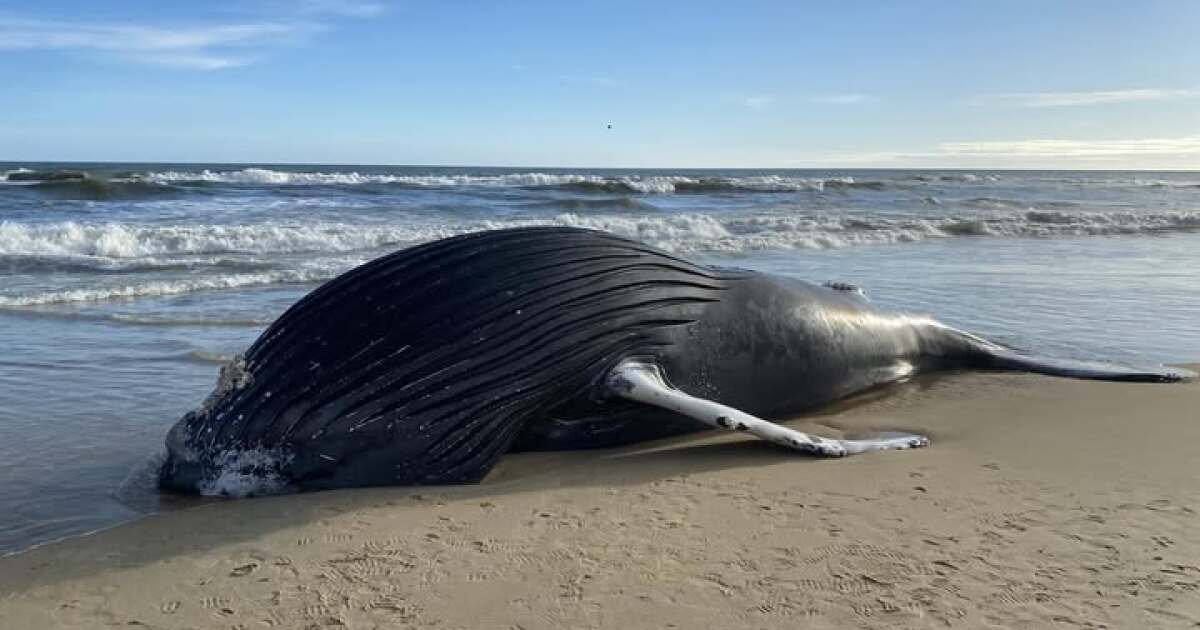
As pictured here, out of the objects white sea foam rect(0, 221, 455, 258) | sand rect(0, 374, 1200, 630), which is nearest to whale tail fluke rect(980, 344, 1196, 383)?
sand rect(0, 374, 1200, 630)

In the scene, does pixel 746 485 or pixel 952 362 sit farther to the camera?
pixel 952 362

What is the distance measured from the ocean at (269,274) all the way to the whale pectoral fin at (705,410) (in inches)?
80.4

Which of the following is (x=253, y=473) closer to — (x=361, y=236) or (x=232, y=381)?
(x=232, y=381)

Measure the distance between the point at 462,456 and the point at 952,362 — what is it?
3935 mm

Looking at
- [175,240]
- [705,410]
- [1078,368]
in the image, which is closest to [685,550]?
[705,410]

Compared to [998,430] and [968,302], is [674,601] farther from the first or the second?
[968,302]

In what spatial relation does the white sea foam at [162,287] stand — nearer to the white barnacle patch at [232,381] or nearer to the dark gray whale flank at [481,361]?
the white barnacle patch at [232,381]

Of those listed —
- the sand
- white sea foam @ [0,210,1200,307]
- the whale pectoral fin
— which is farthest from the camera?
white sea foam @ [0,210,1200,307]

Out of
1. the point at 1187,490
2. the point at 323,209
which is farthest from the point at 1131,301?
the point at 323,209

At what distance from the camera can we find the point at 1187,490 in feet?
14.5

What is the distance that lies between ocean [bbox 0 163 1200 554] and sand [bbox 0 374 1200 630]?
818mm

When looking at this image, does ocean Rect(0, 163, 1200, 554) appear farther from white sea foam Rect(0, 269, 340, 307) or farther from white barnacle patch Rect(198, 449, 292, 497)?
white barnacle patch Rect(198, 449, 292, 497)

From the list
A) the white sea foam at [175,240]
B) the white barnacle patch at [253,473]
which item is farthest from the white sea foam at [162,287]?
the white barnacle patch at [253,473]

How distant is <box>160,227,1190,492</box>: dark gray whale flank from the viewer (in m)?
4.44
